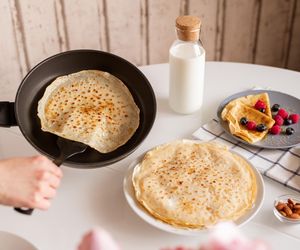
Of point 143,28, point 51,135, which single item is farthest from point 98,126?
point 143,28

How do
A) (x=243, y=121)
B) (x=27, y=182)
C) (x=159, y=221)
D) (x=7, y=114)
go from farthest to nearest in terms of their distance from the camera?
(x=243, y=121), (x=7, y=114), (x=159, y=221), (x=27, y=182)

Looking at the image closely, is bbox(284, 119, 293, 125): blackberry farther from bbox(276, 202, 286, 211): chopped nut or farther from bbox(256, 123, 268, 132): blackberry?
bbox(276, 202, 286, 211): chopped nut

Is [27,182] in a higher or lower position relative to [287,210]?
higher

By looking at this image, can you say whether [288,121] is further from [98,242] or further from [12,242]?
[98,242]

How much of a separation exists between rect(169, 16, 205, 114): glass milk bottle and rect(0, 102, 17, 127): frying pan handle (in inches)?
17.9

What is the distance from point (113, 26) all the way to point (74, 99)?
2.80ft

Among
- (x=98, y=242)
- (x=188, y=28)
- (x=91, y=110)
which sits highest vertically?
(x=98, y=242)

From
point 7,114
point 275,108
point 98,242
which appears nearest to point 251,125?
point 275,108

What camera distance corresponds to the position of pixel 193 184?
106 centimetres

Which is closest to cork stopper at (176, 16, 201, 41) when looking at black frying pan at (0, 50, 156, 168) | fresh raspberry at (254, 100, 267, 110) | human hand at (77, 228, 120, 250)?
black frying pan at (0, 50, 156, 168)

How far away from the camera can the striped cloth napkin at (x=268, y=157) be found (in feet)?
3.77

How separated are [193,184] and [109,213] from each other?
0.20m

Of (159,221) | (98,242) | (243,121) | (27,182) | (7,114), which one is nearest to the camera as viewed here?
(98,242)

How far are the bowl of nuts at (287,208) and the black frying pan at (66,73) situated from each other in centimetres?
35
